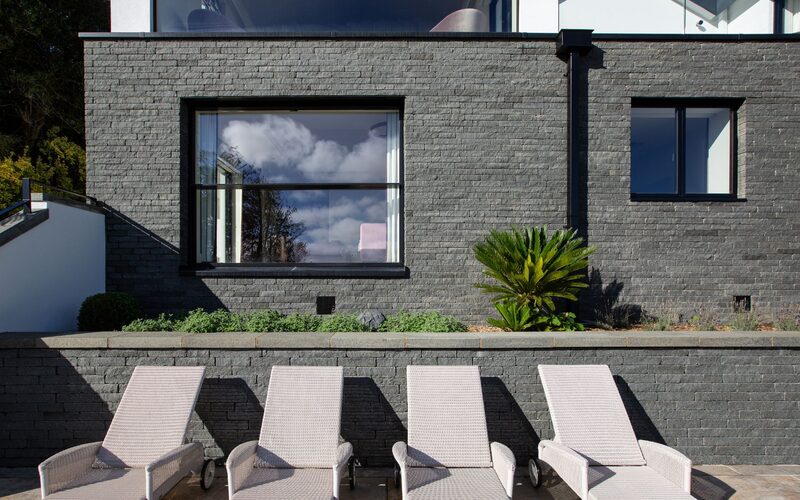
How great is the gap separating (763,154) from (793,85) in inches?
44.6

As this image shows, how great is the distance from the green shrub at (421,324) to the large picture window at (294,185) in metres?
1.42

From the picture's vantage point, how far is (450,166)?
6.28m

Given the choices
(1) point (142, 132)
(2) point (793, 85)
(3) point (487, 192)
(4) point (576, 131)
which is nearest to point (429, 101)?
(3) point (487, 192)

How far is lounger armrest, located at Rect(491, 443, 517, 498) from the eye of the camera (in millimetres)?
3201

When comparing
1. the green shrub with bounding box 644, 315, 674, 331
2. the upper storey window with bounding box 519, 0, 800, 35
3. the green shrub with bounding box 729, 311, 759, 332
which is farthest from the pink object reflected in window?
the green shrub with bounding box 729, 311, 759, 332

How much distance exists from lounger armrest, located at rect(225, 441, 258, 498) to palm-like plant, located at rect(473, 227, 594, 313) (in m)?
3.19

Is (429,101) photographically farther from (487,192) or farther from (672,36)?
(672,36)

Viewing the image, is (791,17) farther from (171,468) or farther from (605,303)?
(171,468)

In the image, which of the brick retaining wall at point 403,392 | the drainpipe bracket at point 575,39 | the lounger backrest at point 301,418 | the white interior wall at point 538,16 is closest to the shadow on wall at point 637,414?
the brick retaining wall at point 403,392

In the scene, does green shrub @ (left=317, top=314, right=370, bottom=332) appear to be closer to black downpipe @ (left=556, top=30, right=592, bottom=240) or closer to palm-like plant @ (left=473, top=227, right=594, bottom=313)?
palm-like plant @ (left=473, top=227, right=594, bottom=313)

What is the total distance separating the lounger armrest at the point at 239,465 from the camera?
3225 mm

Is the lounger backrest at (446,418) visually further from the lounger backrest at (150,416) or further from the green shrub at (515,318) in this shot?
the lounger backrest at (150,416)

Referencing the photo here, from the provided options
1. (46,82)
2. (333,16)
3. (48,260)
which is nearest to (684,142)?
(333,16)

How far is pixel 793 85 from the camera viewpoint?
6.39 meters
